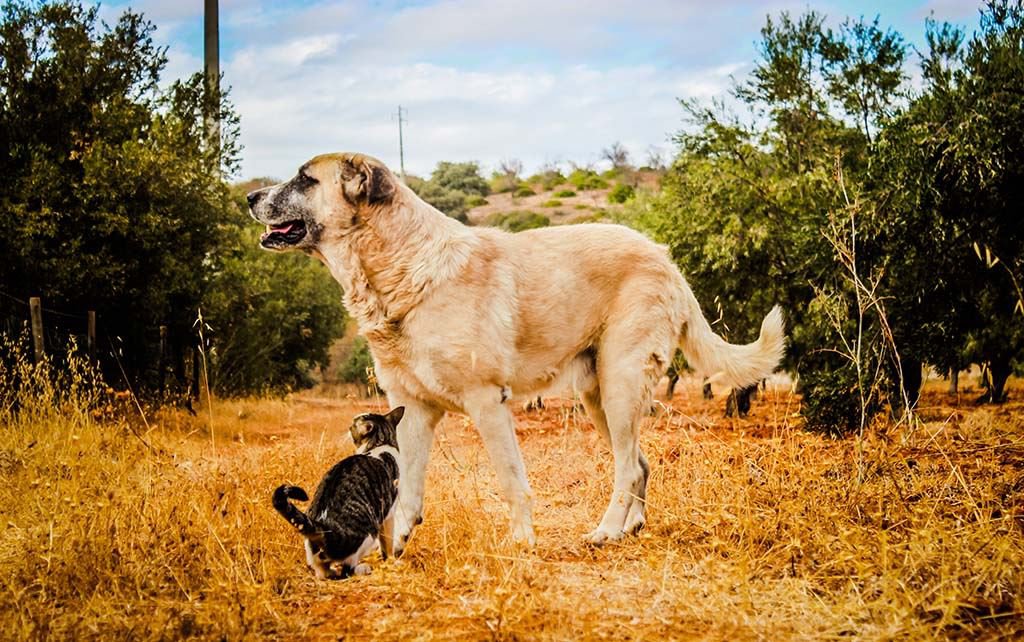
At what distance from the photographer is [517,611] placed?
3.86 meters

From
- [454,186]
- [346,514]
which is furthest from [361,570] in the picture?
[454,186]

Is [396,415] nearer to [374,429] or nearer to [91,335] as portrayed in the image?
[374,429]

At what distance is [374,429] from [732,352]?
261cm

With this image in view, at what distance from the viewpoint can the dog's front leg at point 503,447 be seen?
18.0 feet

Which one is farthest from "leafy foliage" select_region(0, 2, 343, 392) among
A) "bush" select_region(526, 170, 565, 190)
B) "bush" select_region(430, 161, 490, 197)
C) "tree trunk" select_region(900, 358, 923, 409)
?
"bush" select_region(526, 170, 565, 190)

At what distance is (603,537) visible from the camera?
5.88 metres

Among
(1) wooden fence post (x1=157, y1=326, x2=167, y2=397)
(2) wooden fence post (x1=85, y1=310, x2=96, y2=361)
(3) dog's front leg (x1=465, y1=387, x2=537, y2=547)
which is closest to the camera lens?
(3) dog's front leg (x1=465, y1=387, x2=537, y2=547)

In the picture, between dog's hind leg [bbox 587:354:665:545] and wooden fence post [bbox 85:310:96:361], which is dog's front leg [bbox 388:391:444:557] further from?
wooden fence post [bbox 85:310:96:361]

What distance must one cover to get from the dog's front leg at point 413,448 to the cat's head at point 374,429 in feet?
0.38

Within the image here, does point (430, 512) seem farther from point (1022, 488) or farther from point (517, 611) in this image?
point (1022, 488)

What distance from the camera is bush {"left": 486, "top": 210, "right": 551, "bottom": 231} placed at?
5776 centimetres

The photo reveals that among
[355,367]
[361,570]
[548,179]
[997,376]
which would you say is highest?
[548,179]

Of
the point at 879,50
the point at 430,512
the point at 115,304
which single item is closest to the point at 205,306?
the point at 115,304

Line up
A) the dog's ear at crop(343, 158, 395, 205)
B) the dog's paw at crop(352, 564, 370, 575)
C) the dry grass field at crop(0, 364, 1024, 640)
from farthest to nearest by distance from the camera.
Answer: the dog's ear at crop(343, 158, 395, 205), the dog's paw at crop(352, 564, 370, 575), the dry grass field at crop(0, 364, 1024, 640)
